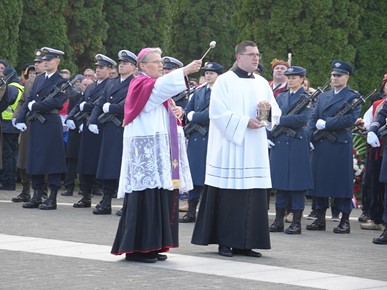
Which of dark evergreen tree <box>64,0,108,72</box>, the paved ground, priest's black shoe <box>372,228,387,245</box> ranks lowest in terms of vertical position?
the paved ground

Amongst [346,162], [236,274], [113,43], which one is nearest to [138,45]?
[113,43]

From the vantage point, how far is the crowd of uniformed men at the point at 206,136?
46.7 ft

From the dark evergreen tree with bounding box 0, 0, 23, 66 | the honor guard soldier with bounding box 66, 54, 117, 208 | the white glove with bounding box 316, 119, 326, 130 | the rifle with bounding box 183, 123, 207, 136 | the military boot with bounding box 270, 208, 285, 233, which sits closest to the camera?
the military boot with bounding box 270, 208, 285, 233

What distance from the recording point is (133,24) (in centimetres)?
2856

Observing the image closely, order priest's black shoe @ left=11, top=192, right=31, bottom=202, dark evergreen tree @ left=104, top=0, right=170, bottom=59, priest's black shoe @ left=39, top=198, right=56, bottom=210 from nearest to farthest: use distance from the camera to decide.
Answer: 1. priest's black shoe @ left=39, top=198, right=56, bottom=210
2. priest's black shoe @ left=11, top=192, right=31, bottom=202
3. dark evergreen tree @ left=104, top=0, right=170, bottom=59

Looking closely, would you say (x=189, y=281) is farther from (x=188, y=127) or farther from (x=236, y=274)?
(x=188, y=127)

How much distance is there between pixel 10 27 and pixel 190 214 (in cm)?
869

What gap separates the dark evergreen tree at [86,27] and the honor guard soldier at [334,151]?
12.1 meters

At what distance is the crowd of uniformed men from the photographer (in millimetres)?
14227

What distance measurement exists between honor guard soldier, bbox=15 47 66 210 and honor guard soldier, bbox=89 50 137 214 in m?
0.58

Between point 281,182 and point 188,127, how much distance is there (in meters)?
1.84

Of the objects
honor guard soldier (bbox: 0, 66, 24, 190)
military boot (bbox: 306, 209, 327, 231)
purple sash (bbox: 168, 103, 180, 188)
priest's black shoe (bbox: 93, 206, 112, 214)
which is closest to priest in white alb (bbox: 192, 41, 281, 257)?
purple sash (bbox: 168, 103, 180, 188)

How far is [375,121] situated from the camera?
1400 centimetres

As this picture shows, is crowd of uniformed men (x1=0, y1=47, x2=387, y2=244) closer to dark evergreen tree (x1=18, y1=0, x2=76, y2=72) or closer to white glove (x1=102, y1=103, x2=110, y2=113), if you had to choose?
white glove (x1=102, y1=103, x2=110, y2=113)
